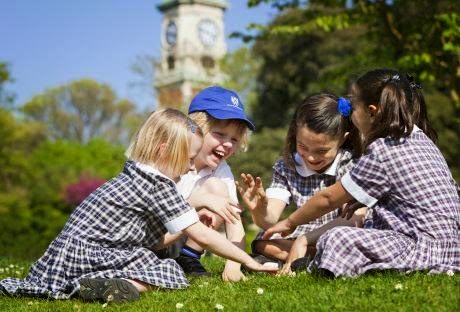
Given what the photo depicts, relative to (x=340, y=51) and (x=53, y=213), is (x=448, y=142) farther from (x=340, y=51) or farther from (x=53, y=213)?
(x=53, y=213)

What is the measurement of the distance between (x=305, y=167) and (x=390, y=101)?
141cm

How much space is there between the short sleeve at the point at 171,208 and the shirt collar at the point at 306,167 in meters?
1.45

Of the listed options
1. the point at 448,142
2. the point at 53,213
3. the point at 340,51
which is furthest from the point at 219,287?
the point at 340,51

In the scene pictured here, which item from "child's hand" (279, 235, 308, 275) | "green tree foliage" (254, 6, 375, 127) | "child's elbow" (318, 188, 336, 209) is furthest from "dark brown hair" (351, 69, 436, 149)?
"green tree foliage" (254, 6, 375, 127)

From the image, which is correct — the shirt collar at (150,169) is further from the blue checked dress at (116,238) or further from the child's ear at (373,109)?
the child's ear at (373,109)

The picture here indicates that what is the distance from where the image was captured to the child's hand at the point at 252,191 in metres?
5.29

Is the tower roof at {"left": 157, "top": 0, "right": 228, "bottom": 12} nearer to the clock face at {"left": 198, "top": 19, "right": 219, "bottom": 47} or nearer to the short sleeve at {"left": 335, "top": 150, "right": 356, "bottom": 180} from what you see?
the clock face at {"left": 198, "top": 19, "right": 219, "bottom": 47}

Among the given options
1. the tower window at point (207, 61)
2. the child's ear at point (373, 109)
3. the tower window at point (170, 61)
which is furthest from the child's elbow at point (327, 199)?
the tower window at point (170, 61)

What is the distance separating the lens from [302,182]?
5.99m

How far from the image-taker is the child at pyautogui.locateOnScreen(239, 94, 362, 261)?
551cm

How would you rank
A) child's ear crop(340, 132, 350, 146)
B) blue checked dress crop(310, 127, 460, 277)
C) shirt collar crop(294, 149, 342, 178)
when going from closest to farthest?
blue checked dress crop(310, 127, 460, 277)
child's ear crop(340, 132, 350, 146)
shirt collar crop(294, 149, 342, 178)

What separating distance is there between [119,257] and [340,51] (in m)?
28.9

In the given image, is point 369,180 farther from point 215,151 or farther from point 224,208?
point 215,151

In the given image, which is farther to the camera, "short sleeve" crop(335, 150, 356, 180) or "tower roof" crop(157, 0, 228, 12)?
"tower roof" crop(157, 0, 228, 12)
